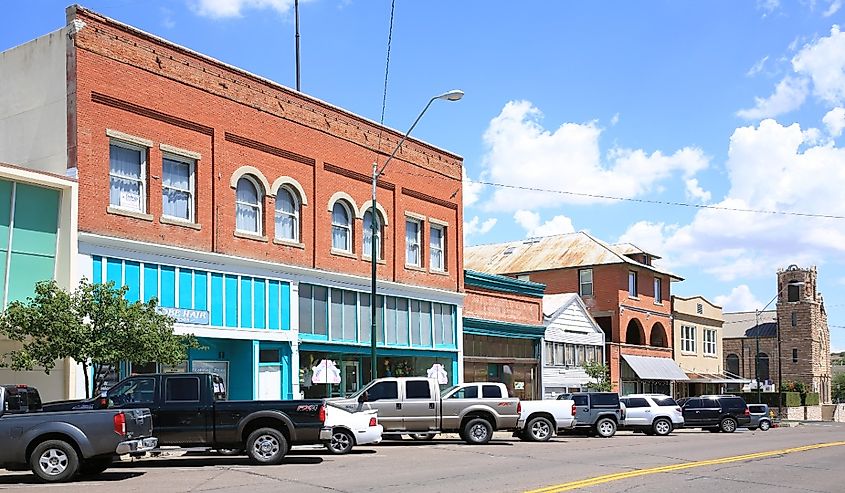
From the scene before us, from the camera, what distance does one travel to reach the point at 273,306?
31.0m

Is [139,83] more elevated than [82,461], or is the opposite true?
[139,83]

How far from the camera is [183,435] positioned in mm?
19281

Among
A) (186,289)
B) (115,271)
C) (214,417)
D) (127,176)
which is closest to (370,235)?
(186,289)

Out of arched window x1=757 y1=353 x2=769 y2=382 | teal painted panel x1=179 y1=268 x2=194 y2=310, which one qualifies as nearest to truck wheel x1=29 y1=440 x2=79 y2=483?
teal painted panel x1=179 y1=268 x2=194 y2=310

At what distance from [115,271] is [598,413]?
1703cm

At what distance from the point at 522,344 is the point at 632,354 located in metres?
15.5

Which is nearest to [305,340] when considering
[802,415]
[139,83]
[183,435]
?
[139,83]

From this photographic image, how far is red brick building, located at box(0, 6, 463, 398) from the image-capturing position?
2567 cm

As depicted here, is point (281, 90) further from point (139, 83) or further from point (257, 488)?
point (257, 488)

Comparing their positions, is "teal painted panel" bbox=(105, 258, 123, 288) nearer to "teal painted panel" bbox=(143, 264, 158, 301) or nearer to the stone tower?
"teal painted panel" bbox=(143, 264, 158, 301)

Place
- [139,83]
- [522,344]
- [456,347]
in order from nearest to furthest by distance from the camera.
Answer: [139,83] → [456,347] → [522,344]

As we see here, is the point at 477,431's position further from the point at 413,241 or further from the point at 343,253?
the point at 413,241

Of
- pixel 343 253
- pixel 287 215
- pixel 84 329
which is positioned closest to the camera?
pixel 84 329

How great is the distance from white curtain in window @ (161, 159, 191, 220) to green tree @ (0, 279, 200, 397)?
18.5ft
